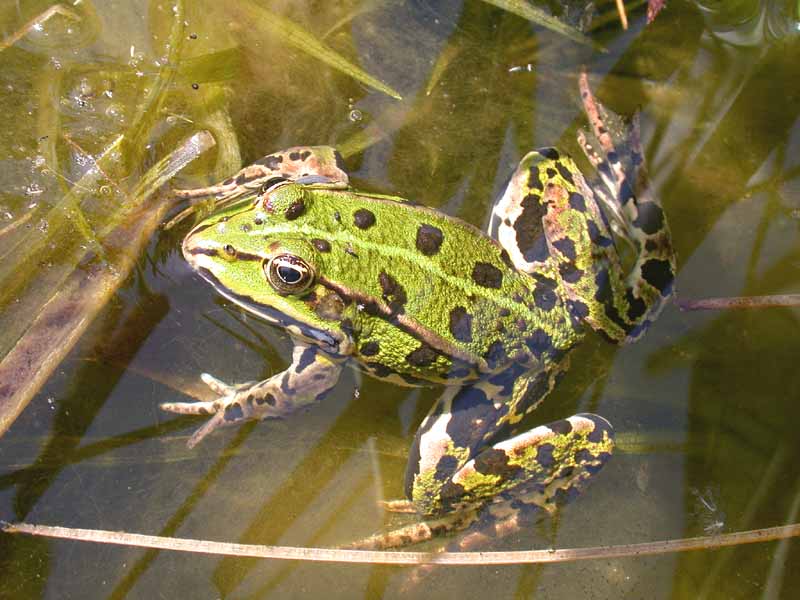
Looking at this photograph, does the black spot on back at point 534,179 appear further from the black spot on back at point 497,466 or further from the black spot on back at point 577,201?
the black spot on back at point 497,466

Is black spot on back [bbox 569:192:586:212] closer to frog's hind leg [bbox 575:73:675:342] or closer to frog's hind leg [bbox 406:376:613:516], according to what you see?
Result: frog's hind leg [bbox 575:73:675:342]

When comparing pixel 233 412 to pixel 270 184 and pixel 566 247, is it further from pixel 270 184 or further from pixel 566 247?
pixel 566 247

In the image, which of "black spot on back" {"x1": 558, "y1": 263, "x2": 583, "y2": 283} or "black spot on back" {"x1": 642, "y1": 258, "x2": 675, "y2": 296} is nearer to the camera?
"black spot on back" {"x1": 558, "y1": 263, "x2": 583, "y2": 283}

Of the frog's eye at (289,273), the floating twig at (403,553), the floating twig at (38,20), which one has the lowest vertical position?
the floating twig at (403,553)

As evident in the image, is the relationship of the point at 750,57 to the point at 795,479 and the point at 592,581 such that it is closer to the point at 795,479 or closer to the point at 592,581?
the point at 795,479

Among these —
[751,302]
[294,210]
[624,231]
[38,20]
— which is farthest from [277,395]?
[751,302]

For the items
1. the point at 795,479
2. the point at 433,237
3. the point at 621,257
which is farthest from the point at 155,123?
the point at 795,479

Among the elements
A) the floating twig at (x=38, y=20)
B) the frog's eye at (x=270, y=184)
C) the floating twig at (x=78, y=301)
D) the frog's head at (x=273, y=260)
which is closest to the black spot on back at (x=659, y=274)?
the frog's head at (x=273, y=260)

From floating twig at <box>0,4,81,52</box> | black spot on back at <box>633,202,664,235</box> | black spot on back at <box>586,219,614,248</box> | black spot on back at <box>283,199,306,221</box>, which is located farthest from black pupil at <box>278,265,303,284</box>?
floating twig at <box>0,4,81,52</box>
